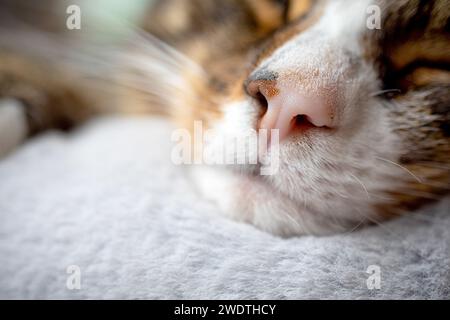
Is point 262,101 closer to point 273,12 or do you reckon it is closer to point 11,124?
point 273,12

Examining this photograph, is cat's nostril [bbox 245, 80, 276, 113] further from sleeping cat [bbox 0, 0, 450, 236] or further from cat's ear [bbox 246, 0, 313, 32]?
cat's ear [bbox 246, 0, 313, 32]

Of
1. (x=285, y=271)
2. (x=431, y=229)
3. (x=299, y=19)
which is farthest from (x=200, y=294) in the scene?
(x=299, y=19)

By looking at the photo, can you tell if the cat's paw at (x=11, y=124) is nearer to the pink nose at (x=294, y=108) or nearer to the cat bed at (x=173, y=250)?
the cat bed at (x=173, y=250)

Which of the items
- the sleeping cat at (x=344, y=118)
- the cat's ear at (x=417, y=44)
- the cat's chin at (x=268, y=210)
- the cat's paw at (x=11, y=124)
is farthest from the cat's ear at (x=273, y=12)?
the cat's paw at (x=11, y=124)

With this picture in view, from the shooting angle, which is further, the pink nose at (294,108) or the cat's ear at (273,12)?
the cat's ear at (273,12)

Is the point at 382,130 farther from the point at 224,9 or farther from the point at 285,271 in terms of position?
the point at 224,9

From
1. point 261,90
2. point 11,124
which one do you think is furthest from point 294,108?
point 11,124
